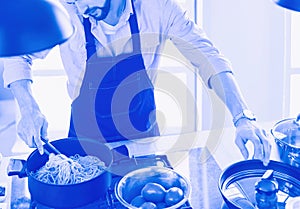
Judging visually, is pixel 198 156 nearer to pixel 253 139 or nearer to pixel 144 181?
pixel 253 139

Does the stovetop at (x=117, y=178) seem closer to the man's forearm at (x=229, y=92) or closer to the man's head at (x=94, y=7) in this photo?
the man's forearm at (x=229, y=92)

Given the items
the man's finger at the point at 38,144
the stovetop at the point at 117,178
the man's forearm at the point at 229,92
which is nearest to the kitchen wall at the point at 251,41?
the man's forearm at the point at 229,92

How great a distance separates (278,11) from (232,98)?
139 centimetres

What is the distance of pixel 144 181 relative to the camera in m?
1.08

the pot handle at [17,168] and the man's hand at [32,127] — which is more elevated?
the man's hand at [32,127]

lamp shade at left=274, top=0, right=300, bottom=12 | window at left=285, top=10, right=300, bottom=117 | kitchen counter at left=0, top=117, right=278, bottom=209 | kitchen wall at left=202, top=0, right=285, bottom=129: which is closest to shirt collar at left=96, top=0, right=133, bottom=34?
kitchen counter at left=0, top=117, right=278, bottom=209

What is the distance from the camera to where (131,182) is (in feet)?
3.56

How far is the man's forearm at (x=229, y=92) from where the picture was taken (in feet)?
4.50

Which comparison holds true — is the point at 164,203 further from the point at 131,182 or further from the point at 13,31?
the point at 13,31

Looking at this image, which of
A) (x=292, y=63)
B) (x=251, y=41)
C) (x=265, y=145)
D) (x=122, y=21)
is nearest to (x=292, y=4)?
(x=265, y=145)

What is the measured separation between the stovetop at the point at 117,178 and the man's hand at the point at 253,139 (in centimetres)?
19

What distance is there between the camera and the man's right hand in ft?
4.06

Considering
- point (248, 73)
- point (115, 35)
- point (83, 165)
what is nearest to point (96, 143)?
point (83, 165)

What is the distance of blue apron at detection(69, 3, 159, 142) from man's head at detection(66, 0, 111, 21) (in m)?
0.10
